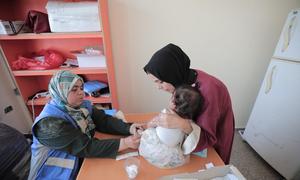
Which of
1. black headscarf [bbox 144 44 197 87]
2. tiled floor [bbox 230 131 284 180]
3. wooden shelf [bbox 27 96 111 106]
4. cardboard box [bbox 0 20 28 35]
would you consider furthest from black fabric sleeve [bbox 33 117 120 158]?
tiled floor [bbox 230 131 284 180]

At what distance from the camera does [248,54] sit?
184cm

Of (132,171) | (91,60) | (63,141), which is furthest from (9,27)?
(132,171)

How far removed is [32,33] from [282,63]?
241 cm

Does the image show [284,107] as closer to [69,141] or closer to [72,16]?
[69,141]

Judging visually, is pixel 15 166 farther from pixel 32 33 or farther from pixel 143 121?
pixel 32 33

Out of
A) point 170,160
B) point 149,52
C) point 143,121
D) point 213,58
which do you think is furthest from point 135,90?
point 170,160

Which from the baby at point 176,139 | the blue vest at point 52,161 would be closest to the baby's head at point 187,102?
the baby at point 176,139

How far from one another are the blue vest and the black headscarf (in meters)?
0.57

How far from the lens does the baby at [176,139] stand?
2.35ft

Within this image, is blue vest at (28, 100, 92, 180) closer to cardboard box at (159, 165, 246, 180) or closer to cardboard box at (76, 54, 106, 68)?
cardboard box at (159, 165, 246, 180)

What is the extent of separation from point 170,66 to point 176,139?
389mm

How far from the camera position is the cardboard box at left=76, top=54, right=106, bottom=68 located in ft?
5.01

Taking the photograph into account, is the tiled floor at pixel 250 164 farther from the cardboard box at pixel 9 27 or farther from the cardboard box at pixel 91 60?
the cardboard box at pixel 9 27

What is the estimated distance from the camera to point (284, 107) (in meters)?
1.45
